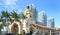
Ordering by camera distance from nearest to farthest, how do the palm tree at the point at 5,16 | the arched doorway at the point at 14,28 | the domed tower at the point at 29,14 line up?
the arched doorway at the point at 14,28 < the domed tower at the point at 29,14 < the palm tree at the point at 5,16

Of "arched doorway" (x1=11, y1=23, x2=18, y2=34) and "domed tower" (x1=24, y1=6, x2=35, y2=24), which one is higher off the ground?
"domed tower" (x1=24, y1=6, x2=35, y2=24)

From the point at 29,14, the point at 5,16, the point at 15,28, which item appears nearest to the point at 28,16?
the point at 29,14

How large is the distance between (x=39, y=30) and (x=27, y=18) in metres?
8.58

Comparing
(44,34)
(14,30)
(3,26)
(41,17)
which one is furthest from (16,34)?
(41,17)

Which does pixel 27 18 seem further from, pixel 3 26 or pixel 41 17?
pixel 41 17

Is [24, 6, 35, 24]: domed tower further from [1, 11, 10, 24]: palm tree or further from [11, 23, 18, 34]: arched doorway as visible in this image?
[1, 11, 10, 24]: palm tree

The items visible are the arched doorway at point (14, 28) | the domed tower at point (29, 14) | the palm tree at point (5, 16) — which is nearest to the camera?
the arched doorway at point (14, 28)

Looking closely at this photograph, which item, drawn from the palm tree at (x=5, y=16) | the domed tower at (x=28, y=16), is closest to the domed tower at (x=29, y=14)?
the domed tower at (x=28, y=16)

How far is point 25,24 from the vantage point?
944 inches

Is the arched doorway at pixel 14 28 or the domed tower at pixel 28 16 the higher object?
the domed tower at pixel 28 16

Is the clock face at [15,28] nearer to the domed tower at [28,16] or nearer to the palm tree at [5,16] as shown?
the domed tower at [28,16]

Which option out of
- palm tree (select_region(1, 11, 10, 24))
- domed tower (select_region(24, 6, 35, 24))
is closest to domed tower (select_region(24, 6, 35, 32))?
domed tower (select_region(24, 6, 35, 24))

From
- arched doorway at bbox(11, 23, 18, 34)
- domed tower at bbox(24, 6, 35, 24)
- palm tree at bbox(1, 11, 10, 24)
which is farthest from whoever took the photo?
palm tree at bbox(1, 11, 10, 24)

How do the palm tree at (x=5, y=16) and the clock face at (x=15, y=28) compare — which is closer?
the clock face at (x=15, y=28)
